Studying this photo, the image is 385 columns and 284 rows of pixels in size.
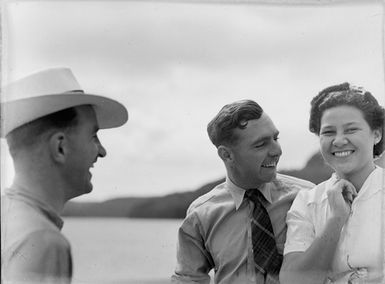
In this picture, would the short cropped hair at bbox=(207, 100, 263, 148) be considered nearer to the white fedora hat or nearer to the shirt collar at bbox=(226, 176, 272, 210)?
the shirt collar at bbox=(226, 176, 272, 210)

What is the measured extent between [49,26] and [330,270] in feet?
2.60

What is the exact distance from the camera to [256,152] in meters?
1.70

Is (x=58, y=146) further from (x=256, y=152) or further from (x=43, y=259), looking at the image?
(x=256, y=152)

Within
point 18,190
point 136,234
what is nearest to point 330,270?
point 136,234

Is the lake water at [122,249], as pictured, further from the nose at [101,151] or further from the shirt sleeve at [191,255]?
the nose at [101,151]

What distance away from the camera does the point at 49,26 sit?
65.9 inches

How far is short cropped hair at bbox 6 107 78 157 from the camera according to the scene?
1.65 meters

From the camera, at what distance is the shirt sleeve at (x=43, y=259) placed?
1.61m

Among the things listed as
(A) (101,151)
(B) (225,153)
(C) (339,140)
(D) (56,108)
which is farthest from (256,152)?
(D) (56,108)

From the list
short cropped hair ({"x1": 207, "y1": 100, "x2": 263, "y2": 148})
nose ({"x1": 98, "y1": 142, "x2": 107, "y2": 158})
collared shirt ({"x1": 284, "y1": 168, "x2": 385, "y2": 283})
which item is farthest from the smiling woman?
nose ({"x1": 98, "y1": 142, "x2": 107, "y2": 158})

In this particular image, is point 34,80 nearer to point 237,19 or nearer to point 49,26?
point 49,26

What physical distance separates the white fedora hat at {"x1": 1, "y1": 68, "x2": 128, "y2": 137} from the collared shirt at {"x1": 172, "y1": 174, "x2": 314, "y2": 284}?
0.87ft

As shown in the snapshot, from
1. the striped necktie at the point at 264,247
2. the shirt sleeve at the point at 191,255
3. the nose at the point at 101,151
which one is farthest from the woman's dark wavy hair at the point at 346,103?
the nose at the point at 101,151

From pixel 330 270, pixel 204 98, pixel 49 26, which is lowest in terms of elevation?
pixel 330 270
